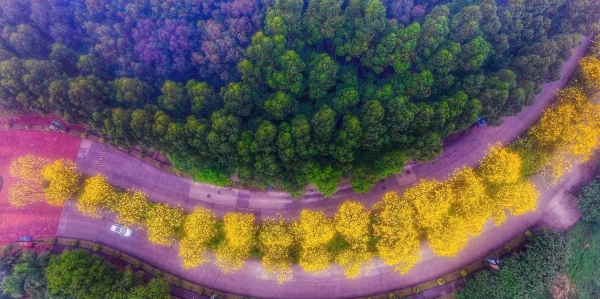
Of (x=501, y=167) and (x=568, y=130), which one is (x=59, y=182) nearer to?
(x=501, y=167)

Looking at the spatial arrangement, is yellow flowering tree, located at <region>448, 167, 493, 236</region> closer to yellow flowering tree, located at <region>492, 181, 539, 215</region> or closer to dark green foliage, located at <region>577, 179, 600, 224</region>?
yellow flowering tree, located at <region>492, 181, 539, 215</region>

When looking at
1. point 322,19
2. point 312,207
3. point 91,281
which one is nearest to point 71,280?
point 91,281

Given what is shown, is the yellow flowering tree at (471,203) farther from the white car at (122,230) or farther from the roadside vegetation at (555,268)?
the white car at (122,230)

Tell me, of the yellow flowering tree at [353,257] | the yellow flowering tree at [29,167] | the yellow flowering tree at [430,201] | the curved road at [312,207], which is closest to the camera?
the yellow flowering tree at [430,201]

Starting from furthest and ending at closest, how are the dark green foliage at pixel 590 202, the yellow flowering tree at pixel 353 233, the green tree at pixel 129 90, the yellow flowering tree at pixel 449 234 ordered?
the dark green foliage at pixel 590 202 → the green tree at pixel 129 90 → the yellow flowering tree at pixel 353 233 → the yellow flowering tree at pixel 449 234

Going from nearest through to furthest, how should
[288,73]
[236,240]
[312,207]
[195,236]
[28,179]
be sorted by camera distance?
1. [236,240]
2. [195,236]
3. [288,73]
4. [28,179]
5. [312,207]

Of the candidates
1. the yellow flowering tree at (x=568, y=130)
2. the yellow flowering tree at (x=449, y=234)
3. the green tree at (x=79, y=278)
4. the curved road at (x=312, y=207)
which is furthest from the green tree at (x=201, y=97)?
the yellow flowering tree at (x=568, y=130)
